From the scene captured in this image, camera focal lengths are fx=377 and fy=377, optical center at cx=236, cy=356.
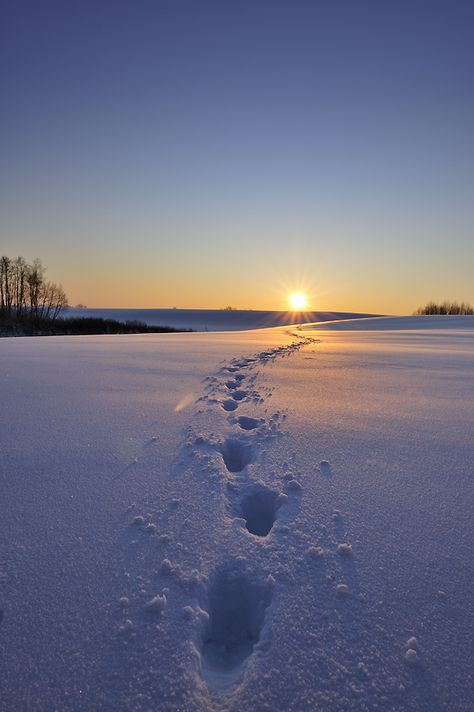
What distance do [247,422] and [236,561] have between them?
4.65ft

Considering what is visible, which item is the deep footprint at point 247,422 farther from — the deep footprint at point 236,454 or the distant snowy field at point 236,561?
the deep footprint at point 236,454

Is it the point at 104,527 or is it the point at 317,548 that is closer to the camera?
the point at 317,548

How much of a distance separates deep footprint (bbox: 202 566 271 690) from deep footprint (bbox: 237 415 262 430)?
137 cm

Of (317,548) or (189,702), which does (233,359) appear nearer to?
(317,548)

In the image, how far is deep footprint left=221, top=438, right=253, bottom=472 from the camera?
212 cm

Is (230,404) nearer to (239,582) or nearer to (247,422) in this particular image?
(247,422)

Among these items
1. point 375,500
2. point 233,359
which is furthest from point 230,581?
point 233,359

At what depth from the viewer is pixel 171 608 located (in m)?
1.08

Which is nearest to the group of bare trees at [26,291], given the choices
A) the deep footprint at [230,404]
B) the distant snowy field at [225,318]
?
the distant snowy field at [225,318]


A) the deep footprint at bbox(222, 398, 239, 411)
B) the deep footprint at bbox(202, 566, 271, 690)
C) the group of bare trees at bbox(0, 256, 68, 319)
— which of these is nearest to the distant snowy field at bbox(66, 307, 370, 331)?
the group of bare trees at bbox(0, 256, 68, 319)

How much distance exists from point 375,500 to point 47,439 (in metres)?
1.79

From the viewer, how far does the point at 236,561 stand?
4.18 ft

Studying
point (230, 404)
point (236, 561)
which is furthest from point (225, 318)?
point (236, 561)

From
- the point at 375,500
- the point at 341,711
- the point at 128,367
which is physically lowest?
the point at 341,711
